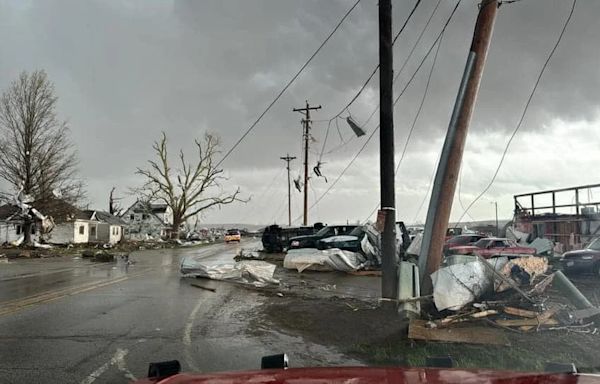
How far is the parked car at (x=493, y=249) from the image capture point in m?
22.0

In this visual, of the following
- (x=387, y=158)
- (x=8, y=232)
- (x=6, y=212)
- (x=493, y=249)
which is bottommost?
(x=493, y=249)

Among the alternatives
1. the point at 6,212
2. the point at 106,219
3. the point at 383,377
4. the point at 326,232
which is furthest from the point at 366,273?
the point at 106,219

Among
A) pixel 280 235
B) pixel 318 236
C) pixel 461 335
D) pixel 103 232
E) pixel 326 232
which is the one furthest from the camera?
pixel 103 232

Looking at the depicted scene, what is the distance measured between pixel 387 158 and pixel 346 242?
41.5 feet

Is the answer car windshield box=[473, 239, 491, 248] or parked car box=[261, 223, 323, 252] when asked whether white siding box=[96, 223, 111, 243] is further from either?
car windshield box=[473, 239, 491, 248]

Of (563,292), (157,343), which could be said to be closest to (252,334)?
(157,343)

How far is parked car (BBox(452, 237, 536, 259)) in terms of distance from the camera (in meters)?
22.0

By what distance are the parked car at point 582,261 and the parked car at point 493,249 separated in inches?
199

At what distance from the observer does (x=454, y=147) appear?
9.56 metres

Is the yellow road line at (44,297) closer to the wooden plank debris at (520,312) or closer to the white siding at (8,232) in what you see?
the wooden plank debris at (520,312)

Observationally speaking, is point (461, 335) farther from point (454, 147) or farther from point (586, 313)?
point (454, 147)

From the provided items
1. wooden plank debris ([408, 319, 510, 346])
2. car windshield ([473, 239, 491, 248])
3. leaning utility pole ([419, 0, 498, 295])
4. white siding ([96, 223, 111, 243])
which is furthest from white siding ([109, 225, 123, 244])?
wooden plank debris ([408, 319, 510, 346])

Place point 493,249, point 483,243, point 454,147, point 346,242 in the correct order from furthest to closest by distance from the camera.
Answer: point 346,242, point 483,243, point 493,249, point 454,147

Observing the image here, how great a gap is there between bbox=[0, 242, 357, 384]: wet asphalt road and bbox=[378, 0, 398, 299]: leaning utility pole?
9.83ft
